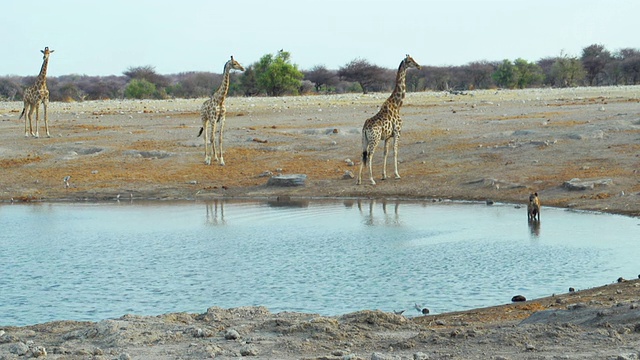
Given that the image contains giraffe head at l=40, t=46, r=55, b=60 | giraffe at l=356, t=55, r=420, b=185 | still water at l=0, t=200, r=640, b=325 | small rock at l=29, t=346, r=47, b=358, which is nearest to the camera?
small rock at l=29, t=346, r=47, b=358

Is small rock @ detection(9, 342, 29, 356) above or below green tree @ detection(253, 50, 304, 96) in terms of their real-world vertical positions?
below

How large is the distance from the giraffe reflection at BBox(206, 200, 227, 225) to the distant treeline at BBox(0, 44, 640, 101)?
118 ft

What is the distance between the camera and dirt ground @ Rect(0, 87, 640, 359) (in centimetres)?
750

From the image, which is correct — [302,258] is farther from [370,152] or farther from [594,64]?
[594,64]

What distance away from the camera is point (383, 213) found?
59.0ft

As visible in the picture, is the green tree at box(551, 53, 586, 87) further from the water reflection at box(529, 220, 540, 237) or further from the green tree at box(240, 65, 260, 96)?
the water reflection at box(529, 220, 540, 237)

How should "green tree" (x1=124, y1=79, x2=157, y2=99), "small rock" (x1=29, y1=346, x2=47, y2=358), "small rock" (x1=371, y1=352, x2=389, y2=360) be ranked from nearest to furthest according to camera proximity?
"small rock" (x1=371, y1=352, x2=389, y2=360)
"small rock" (x1=29, y1=346, x2=47, y2=358)
"green tree" (x1=124, y1=79, x2=157, y2=99)

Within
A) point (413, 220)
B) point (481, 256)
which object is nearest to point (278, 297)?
point (481, 256)

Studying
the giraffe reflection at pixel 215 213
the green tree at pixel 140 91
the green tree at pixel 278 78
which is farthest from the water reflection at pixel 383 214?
the green tree at pixel 140 91

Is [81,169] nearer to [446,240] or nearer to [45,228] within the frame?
[45,228]

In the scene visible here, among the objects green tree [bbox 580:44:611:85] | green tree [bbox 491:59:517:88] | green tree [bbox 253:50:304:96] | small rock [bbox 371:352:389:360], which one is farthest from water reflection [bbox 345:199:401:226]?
green tree [bbox 580:44:611:85]

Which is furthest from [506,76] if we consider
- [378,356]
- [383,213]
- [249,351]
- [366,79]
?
[378,356]

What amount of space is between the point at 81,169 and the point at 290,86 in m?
33.1

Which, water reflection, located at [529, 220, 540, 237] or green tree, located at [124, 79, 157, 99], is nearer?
water reflection, located at [529, 220, 540, 237]
